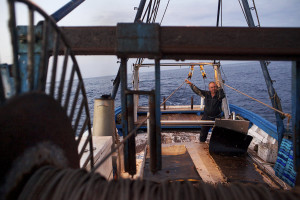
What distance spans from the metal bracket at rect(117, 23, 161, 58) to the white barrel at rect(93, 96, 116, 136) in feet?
10.7

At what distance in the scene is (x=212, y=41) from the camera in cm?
155

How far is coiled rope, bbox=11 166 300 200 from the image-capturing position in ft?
3.96

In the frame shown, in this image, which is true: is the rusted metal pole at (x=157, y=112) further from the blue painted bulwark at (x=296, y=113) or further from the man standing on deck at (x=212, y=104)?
the man standing on deck at (x=212, y=104)

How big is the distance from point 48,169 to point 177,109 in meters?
10.1

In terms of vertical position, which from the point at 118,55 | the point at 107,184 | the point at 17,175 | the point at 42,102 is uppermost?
the point at 118,55

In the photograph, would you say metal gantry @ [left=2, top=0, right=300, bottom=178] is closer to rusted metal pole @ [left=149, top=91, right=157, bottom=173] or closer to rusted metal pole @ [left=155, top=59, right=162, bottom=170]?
rusted metal pole @ [left=155, top=59, right=162, bottom=170]

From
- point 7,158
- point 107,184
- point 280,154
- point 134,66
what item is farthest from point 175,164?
point 134,66

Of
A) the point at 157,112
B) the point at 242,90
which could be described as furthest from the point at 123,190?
the point at 242,90

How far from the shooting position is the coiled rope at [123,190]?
1.21 meters

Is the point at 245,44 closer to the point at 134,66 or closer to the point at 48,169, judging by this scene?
the point at 48,169

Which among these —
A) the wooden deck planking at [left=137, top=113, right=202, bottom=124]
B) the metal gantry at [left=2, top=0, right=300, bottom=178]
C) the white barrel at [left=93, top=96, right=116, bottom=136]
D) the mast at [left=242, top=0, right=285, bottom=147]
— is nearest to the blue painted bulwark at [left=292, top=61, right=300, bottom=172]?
the metal gantry at [left=2, top=0, right=300, bottom=178]

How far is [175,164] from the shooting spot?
15.5ft

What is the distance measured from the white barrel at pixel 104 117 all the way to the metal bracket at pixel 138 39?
129 inches

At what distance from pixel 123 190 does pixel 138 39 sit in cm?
111
